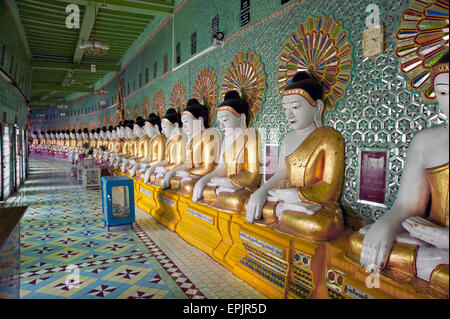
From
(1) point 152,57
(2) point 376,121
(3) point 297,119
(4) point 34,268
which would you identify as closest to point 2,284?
(4) point 34,268

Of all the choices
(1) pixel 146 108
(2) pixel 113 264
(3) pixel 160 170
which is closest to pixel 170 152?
(3) pixel 160 170

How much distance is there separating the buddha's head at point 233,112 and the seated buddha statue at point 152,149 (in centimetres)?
224

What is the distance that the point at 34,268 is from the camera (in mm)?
3084

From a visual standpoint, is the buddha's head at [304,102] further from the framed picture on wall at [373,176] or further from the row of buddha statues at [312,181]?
the framed picture on wall at [373,176]

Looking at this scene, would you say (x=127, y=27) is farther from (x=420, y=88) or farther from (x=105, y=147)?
(x=420, y=88)

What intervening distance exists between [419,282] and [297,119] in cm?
154

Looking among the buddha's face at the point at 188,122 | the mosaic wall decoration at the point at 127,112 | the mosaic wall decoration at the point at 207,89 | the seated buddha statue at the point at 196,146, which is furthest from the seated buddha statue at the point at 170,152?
the mosaic wall decoration at the point at 127,112

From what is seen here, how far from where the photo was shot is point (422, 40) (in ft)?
6.62

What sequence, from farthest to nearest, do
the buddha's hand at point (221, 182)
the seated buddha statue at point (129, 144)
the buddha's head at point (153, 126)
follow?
the seated buddha statue at point (129, 144), the buddha's head at point (153, 126), the buddha's hand at point (221, 182)

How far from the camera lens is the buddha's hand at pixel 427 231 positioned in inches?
60.6

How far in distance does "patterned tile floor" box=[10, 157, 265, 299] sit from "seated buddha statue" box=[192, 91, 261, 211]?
0.75 metres

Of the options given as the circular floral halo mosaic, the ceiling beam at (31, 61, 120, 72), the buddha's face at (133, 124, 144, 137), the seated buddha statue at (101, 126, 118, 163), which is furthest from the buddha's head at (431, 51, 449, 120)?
the ceiling beam at (31, 61, 120, 72)

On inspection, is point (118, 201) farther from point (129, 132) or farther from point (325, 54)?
point (129, 132)

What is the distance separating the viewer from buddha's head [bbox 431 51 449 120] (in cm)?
162
